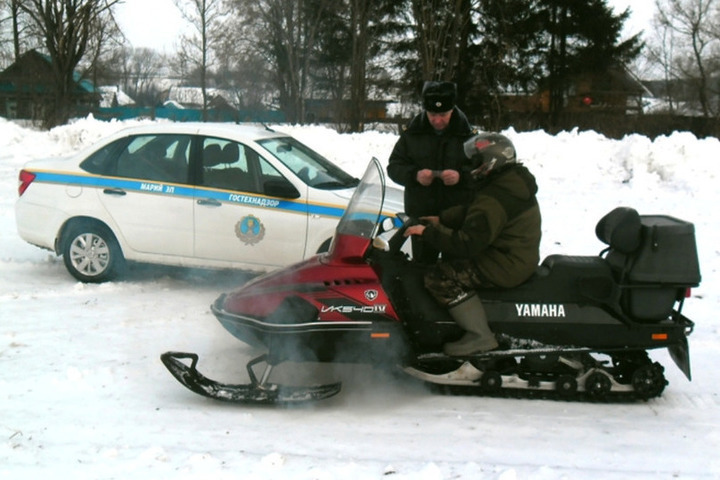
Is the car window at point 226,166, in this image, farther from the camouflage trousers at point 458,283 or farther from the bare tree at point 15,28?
the bare tree at point 15,28

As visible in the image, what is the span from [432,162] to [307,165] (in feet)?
7.39

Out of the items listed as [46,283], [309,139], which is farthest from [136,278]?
[309,139]

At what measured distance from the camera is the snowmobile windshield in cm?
507

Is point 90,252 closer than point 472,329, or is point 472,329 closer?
point 472,329

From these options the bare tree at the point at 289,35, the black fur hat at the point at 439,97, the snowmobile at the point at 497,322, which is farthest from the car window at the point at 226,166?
the bare tree at the point at 289,35

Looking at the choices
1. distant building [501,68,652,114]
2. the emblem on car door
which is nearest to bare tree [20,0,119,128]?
distant building [501,68,652,114]

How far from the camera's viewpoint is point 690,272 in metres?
4.79

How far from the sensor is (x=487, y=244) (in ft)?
15.5

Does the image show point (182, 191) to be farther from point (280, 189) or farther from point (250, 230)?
point (280, 189)

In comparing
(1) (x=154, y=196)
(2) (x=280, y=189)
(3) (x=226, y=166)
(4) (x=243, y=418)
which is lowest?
(4) (x=243, y=418)

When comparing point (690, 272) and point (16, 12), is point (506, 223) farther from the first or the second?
point (16, 12)

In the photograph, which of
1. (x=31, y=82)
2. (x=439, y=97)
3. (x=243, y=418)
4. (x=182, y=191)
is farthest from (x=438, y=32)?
(x=243, y=418)

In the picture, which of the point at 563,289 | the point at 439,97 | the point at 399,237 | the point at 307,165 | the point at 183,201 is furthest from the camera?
the point at 307,165

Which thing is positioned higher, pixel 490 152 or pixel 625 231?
pixel 490 152
